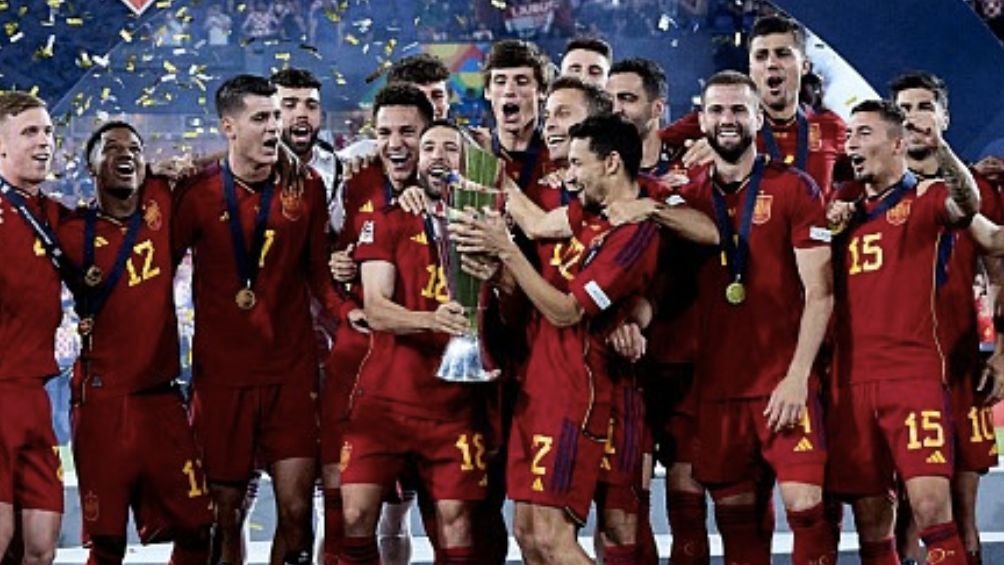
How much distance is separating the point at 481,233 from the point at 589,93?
2.54 feet

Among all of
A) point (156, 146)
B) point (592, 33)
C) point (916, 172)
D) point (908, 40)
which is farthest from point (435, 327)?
point (592, 33)

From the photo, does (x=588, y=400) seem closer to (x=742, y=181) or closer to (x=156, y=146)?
(x=742, y=181)

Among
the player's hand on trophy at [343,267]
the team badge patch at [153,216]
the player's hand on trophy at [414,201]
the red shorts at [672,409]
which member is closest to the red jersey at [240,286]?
the team badge patch at [153,216]

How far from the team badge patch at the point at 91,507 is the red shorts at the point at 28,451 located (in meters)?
0.16

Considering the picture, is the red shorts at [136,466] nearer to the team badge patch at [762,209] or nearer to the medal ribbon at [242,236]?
the medal ribbon at [242,236]

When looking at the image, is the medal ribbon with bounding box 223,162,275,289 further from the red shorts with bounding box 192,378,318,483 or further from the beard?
the beard

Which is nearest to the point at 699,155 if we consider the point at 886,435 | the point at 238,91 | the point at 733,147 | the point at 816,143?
the point at 733,147

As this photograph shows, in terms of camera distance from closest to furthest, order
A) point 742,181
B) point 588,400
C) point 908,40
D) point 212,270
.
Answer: point 588,400 → point 742,181 → point 212,270 → point 908,40

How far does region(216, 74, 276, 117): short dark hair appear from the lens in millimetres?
6383

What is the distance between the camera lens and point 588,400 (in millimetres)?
5637

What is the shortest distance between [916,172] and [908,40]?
2.74 m

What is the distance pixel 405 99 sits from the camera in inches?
241

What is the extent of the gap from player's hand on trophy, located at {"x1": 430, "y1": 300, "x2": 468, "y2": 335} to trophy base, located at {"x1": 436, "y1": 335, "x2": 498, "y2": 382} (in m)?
0.06

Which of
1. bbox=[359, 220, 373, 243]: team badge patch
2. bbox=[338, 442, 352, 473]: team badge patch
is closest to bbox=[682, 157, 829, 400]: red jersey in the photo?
bbox=[359, 220, 373, 243]: team badge patch
